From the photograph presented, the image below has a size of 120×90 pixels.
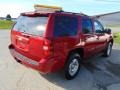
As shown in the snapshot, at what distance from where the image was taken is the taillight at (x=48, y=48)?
568 centimetres

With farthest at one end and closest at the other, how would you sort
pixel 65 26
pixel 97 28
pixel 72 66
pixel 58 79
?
pixel 97 28 → pixel 72 66 → pixel 58 79 → pixel 65 26

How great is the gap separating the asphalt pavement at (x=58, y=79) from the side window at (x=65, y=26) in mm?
1366

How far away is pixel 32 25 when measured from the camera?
6195 mm

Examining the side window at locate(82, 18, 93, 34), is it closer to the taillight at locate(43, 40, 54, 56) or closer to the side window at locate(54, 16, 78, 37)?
the side window at locate(54, 16, 78, 37)

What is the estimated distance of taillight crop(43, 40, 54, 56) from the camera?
5678mm

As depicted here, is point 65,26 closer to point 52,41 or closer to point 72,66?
point 52,41

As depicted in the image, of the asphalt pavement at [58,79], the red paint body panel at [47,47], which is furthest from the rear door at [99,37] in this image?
the red paint body panel at [47,47]

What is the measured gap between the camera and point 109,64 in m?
8.82

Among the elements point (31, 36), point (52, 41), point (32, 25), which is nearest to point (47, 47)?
point (52, 41)

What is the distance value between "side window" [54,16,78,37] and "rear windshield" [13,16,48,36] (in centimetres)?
A: 33

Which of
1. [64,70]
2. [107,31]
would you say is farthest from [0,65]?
[107,31]

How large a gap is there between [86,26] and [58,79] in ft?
6.35

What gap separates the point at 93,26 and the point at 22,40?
276 cm

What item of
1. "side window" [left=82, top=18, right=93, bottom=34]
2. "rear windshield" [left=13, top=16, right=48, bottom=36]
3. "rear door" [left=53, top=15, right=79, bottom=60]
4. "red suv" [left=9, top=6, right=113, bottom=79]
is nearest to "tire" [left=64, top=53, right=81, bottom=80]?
"red suv" [left=9, top=6, right=113, bottom=79]
